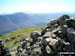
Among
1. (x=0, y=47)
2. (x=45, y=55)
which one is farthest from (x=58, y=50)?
(x=0, y=47)

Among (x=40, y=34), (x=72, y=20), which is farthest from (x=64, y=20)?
(x=40, y=34)

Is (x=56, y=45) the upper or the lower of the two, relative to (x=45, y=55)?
upper

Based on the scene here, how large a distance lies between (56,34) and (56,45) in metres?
5.68

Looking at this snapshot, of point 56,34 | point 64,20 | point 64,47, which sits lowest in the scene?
point 64,47

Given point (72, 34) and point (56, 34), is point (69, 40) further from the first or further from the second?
point (56, 34)

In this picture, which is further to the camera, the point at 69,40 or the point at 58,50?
the point at 69,40

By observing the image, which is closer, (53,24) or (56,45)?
(56,45)

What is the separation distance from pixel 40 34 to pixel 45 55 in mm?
10870

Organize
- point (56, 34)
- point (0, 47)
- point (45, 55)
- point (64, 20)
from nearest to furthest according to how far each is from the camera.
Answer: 1. point (0, 47)
2. point (45, 55)
3. point (56, 34)
4. point (64, 20)

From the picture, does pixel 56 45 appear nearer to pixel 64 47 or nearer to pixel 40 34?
pixel 64 47

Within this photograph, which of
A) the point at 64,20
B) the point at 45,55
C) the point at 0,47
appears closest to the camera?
the point at 0,47

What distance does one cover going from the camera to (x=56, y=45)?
113 ft

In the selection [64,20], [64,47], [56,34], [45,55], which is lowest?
[45,55]

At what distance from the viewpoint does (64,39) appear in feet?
123
